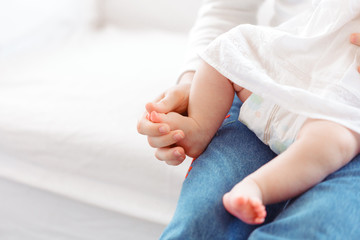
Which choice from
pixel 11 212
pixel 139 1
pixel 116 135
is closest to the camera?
pixel 116 135

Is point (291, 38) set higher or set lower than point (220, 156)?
higher

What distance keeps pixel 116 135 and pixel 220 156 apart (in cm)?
Result: 36

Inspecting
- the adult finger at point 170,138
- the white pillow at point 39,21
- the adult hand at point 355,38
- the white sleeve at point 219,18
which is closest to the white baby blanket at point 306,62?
the adult hand at point 355,38

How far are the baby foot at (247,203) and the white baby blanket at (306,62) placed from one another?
0.13m

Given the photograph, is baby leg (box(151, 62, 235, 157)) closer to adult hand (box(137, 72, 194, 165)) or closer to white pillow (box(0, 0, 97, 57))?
Answer: adult hand (box(137, 72, 194, 165))

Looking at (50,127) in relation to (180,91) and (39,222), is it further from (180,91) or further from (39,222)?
(180,91)

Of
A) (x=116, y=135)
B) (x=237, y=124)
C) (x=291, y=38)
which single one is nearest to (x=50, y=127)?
(x=116, y=135)

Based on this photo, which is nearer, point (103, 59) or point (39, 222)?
point (39, 222)

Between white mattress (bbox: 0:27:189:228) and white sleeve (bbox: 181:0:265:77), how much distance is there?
0.73 ft

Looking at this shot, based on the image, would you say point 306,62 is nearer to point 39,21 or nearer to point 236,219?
point 236,219

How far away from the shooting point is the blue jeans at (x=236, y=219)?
492 mm

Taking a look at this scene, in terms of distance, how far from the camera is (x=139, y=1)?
4.89ft

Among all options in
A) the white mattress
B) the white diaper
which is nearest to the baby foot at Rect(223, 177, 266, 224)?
the white diaper

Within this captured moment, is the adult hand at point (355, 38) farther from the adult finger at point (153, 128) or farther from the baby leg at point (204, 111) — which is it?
the adult finger at point (153, 128)
